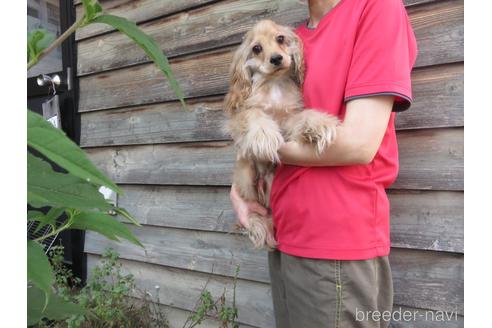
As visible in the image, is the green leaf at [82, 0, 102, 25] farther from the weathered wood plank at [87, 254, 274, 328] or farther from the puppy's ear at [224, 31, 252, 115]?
the weathered wood plank at [87, 254, 274, 328]

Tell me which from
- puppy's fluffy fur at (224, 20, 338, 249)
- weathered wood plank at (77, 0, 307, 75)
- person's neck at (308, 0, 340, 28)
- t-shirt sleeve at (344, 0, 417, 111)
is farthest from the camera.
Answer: weathered wood plank at (77, 0, 307, 75)

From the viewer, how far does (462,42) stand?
5.22ft

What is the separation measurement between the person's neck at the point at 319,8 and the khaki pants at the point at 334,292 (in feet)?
3.04

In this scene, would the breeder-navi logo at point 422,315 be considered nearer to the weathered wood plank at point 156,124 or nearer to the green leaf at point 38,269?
the weathered wood plank at point 156,124

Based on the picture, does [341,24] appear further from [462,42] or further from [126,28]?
[126,28]

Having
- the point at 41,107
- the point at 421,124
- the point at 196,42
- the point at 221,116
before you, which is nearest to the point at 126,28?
the point at 421,124

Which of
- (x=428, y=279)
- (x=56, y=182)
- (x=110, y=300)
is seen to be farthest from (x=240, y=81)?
(x=110, y=300)

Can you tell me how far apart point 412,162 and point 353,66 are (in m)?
0.74

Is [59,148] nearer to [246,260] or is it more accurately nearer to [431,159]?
[431,159]

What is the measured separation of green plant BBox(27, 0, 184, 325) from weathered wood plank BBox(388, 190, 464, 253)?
58.2 inches

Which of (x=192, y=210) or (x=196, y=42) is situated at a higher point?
(x=196, y=42)

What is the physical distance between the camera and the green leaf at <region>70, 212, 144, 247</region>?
1.74 ft

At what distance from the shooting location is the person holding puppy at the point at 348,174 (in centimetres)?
118

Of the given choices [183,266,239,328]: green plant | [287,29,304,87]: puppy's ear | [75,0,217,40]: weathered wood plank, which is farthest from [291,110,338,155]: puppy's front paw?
[75,0,217,40]: weathered wood plank
